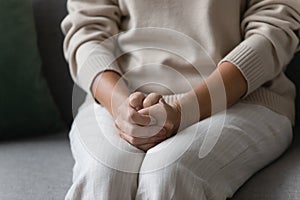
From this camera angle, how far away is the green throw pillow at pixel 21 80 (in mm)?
1604

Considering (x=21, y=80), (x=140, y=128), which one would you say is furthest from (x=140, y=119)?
(x=21, y=80)

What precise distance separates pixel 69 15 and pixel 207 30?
1.12ft

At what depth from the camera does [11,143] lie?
5.29 ft

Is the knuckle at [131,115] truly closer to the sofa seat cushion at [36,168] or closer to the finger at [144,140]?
the finger at [144,140]

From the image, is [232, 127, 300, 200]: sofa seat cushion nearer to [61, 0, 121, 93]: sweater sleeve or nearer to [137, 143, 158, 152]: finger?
[137, 143, 158, 152]: finger

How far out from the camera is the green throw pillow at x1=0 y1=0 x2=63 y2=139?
1604 mm

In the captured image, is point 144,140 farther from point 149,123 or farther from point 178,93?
point 178,93

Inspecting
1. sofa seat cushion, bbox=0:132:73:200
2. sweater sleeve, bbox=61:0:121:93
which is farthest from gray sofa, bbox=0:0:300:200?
sweater sleeve, bbox=61:0:121:93

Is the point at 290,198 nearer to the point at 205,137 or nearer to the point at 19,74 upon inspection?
the point at 205,137

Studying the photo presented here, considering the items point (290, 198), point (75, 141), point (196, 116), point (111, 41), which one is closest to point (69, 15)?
point (111, 41)

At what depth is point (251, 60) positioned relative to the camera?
1.34m

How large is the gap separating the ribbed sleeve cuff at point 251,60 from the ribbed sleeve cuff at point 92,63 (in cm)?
25

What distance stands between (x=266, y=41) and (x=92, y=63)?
1.20 ft

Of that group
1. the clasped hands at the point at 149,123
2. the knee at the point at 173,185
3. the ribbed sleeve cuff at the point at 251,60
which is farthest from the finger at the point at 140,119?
the ribbed sleeve cuff at the point at 251,60
